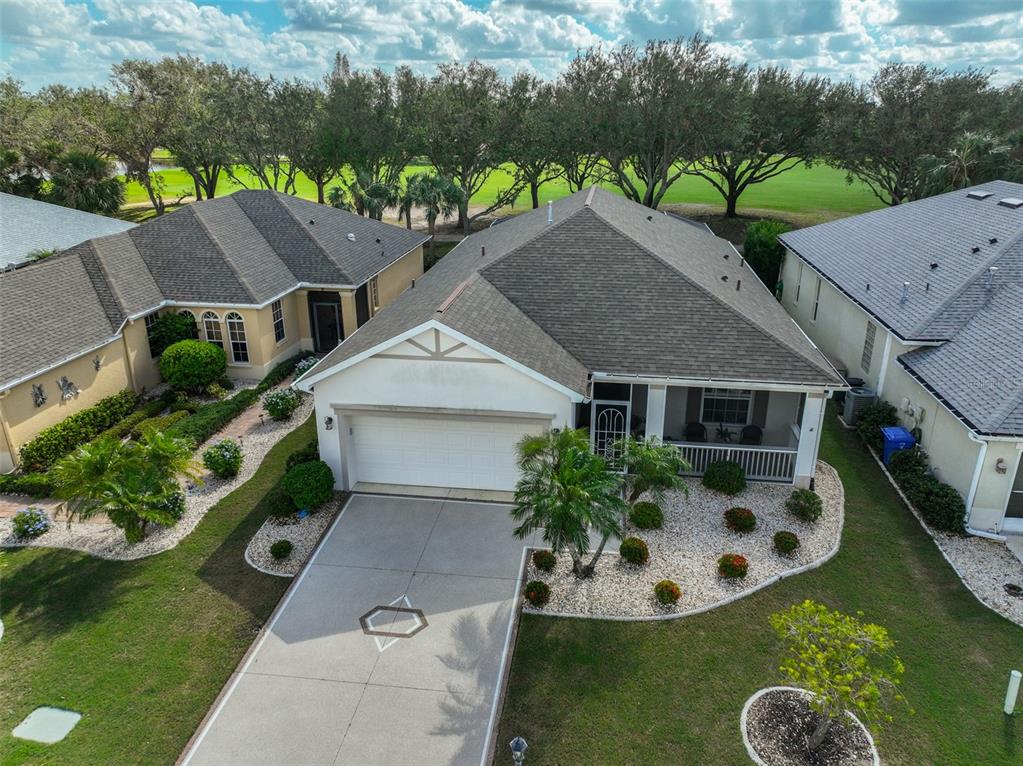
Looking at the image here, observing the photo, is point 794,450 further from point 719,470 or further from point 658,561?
point 658,561

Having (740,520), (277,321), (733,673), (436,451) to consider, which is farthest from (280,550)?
(277,321)

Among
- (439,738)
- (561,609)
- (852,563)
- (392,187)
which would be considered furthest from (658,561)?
(392,187)

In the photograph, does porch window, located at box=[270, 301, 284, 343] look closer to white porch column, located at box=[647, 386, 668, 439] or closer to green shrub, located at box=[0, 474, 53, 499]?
green shrub, located at box=[0, 474, 53, 499]

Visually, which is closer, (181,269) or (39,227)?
(181,269)

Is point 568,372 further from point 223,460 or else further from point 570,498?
point 223,460

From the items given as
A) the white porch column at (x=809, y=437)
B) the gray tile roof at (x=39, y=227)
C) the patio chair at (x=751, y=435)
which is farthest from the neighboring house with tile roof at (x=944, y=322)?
the gray tile roof at (x=39, y=227)

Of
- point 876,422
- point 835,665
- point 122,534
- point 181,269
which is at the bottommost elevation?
point 122,534
